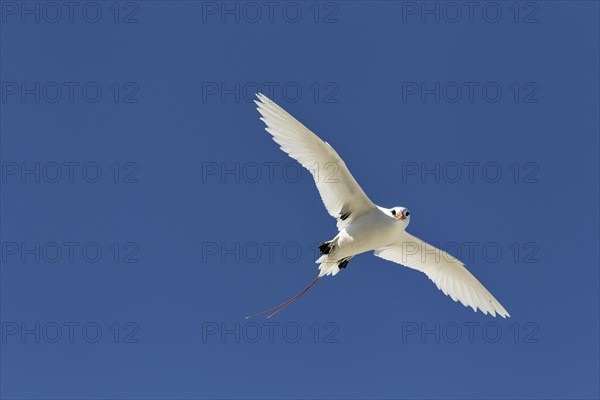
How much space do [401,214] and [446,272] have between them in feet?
11.7

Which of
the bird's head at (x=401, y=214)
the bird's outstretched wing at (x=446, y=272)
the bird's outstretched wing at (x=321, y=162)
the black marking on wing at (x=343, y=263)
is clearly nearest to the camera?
the bird's outstretched wing at (x=321, y=162)

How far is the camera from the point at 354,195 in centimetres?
1892

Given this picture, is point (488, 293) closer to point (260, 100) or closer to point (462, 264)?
point (462, 264)

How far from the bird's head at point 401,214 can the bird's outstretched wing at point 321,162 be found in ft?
1.77

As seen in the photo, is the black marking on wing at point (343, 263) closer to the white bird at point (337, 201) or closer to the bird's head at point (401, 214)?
the white bird at point (337, 201)

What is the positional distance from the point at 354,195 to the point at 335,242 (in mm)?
1179

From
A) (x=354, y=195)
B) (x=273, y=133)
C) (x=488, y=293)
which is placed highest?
(x=273, y=133)

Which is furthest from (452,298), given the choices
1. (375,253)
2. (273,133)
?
(273,133)

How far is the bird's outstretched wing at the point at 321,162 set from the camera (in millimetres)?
18406

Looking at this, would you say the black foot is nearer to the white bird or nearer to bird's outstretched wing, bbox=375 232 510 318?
the white bird

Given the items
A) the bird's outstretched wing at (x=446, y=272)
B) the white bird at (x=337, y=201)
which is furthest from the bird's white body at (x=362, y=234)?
the bird's outstretched wing at (x=446, y=272)

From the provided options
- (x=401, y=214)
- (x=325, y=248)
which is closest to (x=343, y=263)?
(x=325, y=248)

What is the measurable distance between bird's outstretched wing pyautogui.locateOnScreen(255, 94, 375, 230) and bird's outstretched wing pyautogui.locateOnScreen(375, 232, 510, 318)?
2.06 m

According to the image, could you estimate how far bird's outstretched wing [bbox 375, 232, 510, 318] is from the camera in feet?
68.3
